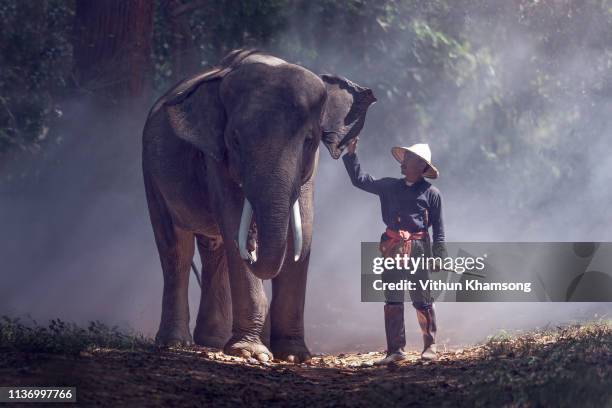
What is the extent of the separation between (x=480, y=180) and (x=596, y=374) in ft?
51.6

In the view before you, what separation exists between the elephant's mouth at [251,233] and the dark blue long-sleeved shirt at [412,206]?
833 mm

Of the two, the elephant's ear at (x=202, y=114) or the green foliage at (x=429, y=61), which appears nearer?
the elephant's ear at (x=202, y=114)

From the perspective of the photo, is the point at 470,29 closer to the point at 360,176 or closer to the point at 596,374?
the point at 360,176

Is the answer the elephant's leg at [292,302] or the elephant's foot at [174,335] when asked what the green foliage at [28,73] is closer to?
the elephant's foot at [174,335]

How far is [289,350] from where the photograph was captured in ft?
36.4

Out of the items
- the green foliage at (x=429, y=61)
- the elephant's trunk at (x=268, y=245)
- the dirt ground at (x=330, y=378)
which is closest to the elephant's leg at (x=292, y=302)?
the dirt ground at (x=330, y=378)

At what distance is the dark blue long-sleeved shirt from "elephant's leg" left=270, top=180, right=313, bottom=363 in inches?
26.7

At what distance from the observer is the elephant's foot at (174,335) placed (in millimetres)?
12147

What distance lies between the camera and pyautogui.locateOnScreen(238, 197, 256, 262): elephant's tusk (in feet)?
33.9

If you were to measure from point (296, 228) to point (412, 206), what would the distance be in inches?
43.2

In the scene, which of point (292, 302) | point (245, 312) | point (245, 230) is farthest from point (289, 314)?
point (245, 230)

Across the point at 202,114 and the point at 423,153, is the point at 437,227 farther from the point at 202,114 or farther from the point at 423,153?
the point at 202,114

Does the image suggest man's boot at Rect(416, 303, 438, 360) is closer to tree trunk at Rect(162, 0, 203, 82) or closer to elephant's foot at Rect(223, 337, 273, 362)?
elephant's foot at Rect(223, 337, 273, 362)

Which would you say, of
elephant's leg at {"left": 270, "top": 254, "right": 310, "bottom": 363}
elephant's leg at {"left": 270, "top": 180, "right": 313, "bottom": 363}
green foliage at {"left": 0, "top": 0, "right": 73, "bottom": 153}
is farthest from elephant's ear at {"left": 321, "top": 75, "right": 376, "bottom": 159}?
green foliage at {"left": 0, "top": 0, "right": 73, "bottom": 153}
